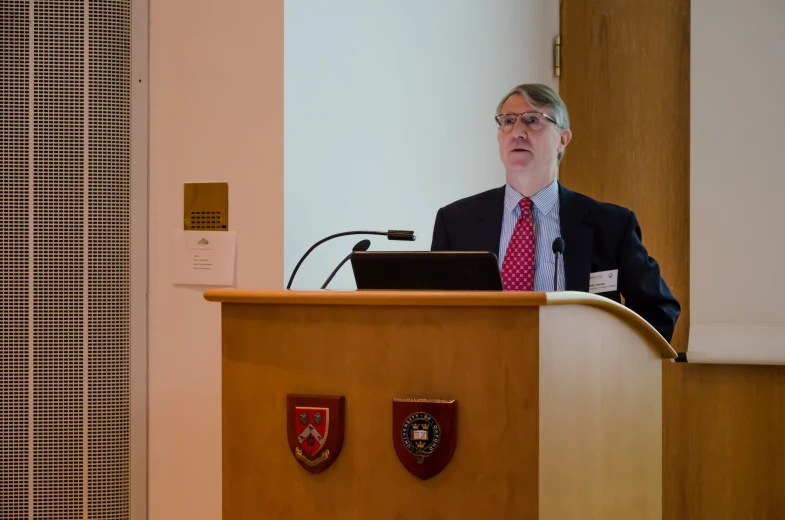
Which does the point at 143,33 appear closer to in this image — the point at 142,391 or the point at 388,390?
the point at 142,391

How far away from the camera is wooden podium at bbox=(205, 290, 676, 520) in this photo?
1.21 m

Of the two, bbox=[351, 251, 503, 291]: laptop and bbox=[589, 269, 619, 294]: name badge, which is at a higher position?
bbox=[351, 251, 503, 291]: laptop

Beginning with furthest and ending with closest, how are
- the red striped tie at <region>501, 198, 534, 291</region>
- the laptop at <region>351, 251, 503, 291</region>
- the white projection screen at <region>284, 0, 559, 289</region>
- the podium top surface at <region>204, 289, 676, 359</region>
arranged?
the white projection screen at <region>284, 0, 559, 289</region>, the red striped tie at <region>501, 198, 534, 291</region>, the laptop at <region>351, 251, 503, 291</region>, the podium top surface at <region>204, 289, 676, 359</region>

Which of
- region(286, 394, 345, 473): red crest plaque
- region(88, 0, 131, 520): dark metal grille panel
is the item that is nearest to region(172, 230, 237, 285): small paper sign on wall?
region(88, 0, 131, 520): dark metal grille panel

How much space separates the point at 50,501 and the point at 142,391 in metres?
0.46

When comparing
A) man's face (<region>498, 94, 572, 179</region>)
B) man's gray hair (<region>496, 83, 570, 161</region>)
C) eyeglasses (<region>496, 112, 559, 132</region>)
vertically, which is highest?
man's gray hair (<region>496, 83, 570, 161</region>)

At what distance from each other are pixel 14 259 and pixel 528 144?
1.78 m

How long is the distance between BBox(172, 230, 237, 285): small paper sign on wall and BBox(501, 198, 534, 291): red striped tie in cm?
94

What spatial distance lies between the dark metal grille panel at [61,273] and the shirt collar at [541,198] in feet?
4.43

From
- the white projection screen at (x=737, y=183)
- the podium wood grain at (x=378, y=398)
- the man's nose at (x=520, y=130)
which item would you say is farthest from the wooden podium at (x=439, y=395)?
the white projection screen at (x=737, y=183)

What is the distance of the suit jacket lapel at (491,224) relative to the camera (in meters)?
2.59

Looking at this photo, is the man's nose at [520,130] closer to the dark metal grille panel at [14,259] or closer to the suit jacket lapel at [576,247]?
the suit jacket lapel at [576,247]

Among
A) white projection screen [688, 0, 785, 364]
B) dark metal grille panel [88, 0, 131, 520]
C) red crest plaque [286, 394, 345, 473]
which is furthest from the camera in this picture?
white projection screen [688, 0, 785, 364]

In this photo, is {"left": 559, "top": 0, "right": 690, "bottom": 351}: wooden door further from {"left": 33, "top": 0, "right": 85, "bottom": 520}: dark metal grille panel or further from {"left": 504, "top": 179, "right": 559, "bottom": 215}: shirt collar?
{"left": 33, "top": 0, "right": 85, "bottom": 520}: dark metal grille panel
